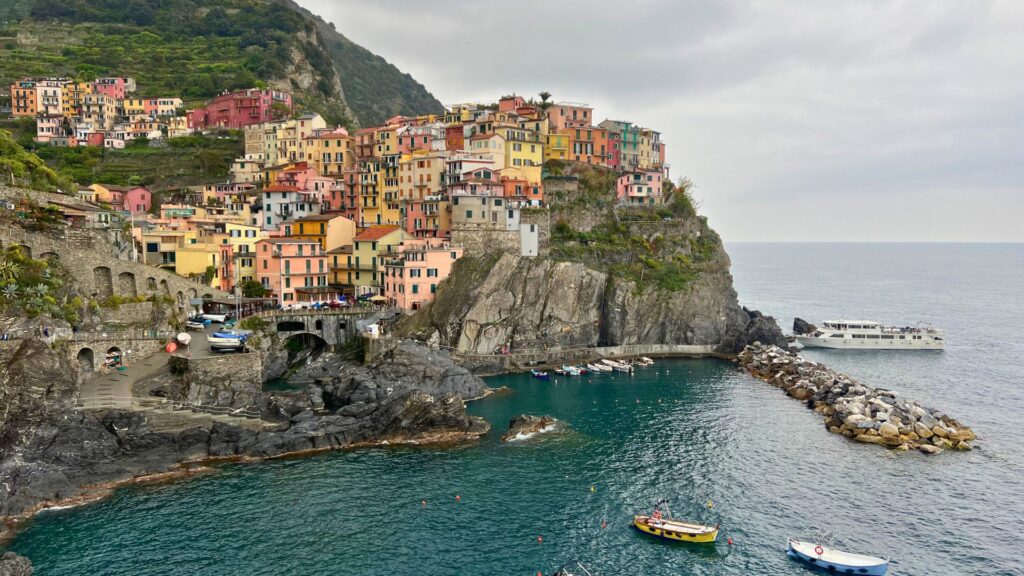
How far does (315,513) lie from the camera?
38406 millimetres

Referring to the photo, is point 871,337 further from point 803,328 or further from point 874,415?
point 874,415

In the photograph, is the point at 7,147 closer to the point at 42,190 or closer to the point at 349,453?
the point at 42,190

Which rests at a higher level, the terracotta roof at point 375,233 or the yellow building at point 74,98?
the yellow building at point 74,98

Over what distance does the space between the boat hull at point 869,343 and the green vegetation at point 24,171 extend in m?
92.5

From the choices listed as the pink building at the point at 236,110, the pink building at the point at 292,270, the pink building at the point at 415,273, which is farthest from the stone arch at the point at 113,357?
the pink building at the point at 236,110

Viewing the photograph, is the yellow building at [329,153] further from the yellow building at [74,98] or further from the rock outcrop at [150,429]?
the rock outcrop at [150,429]

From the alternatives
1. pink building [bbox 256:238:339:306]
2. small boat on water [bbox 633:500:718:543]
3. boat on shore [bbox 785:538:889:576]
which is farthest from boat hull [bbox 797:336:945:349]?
pink building [bbox 256:238:339:306]

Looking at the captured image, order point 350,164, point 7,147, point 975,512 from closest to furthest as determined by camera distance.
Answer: point 975,512, point 7,147, point 350,164

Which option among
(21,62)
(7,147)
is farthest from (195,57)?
(7,147)

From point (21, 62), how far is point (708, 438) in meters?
149

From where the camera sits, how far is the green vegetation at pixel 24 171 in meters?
63.1

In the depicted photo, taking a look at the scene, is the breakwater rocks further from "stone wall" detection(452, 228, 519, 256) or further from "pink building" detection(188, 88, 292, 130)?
"pink building" detection(188, 88, 292, 130)

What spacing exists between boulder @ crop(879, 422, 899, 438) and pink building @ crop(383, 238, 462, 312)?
147 ft

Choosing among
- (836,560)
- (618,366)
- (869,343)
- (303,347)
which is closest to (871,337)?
(869,343)
